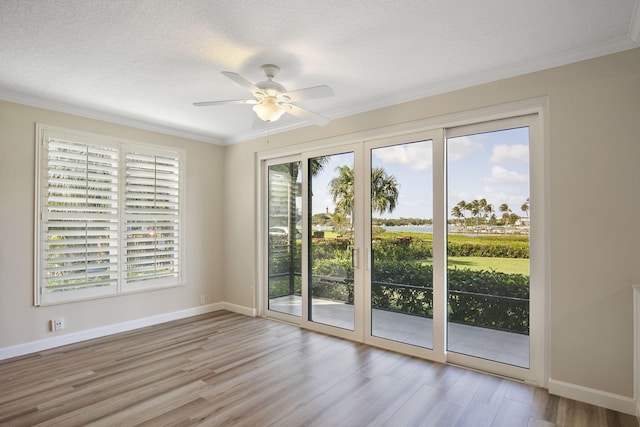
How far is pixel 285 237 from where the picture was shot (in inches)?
194

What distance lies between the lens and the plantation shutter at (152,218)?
4.50 metres

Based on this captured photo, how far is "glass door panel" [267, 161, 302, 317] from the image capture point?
15.7 ft

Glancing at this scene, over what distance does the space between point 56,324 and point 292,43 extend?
393cm

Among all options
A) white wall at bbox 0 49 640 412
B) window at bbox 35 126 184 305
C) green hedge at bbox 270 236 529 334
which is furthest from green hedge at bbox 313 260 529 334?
window at bbox 35 126 184 305

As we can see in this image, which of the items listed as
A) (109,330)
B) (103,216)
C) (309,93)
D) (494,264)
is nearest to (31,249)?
(103,216)

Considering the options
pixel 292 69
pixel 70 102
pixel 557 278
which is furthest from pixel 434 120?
pixel 70 102

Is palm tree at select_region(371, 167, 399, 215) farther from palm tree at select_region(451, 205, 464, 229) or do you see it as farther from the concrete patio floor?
the concrete patio floor

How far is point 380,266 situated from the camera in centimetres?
390

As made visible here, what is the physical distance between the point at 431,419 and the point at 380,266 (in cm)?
169

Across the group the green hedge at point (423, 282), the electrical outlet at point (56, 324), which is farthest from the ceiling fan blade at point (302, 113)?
the electrical outlet at point (56, 324)

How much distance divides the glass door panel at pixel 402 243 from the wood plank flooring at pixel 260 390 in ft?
1.24

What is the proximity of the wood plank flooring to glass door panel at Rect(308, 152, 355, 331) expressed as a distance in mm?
484

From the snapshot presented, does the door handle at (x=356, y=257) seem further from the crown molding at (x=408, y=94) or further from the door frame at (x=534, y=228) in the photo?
the crown molding at (x=408, y=94)

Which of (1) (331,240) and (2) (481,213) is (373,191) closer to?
(1) (331,240)
